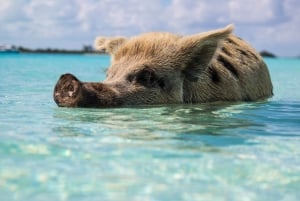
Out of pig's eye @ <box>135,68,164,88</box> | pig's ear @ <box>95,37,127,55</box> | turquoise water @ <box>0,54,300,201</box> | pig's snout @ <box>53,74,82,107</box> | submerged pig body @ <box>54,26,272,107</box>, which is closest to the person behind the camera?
turquoise water @ <box>0,54,300,201</box>

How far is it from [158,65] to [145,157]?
427cm

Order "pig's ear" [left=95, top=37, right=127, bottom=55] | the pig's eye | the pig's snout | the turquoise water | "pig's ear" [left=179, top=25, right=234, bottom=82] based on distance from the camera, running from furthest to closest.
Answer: "pig's ear" [left=95, top=37, right=127, bottom=55] → "pig's ear" [left=179, top=25, right=234, bottom=82] → the pig's eye → the pig's snout → the turquoise water

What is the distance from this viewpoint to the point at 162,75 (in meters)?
8.62

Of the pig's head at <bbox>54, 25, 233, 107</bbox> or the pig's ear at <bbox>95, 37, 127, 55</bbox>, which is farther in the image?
the pig's ear at <bbox>95, 37, 127, 55</bbox>

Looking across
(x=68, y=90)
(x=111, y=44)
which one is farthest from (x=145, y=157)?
(x=111, y=44)

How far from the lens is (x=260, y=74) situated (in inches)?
436

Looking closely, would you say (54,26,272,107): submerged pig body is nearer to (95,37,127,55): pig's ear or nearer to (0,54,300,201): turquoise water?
(95,37,127,55): pig's ear

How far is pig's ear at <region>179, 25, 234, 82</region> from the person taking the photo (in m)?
8.54

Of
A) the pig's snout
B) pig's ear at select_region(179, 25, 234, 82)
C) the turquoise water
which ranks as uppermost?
pig's ear at select_region(179, 25, 234, 82)

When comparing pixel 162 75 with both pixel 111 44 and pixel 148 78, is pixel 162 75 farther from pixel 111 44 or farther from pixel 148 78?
pixel 111 44

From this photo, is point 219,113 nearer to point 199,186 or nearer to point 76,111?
point 76,111

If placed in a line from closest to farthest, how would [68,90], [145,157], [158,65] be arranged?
[145,157], [68,90], [158,65]

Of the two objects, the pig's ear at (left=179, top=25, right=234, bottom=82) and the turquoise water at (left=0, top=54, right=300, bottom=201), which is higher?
the pig's ear at (left=179, top=25, right=234, bottom=82)

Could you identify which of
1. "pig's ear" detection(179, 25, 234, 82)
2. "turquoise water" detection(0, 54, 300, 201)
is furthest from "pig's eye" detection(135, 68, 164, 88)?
"turquoise water" detection(0, 54, 300, 201)
